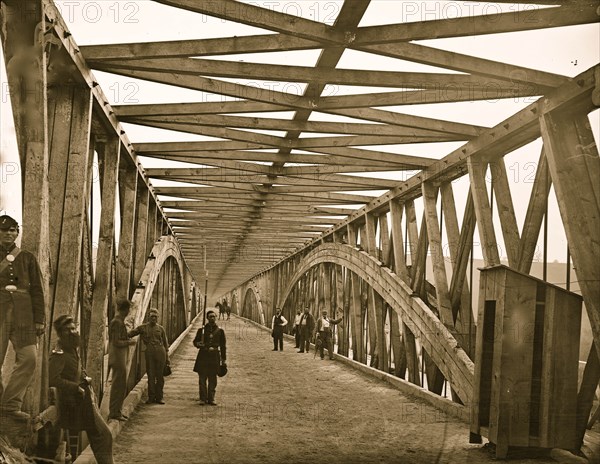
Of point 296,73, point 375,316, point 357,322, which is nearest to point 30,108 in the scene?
point 296,73

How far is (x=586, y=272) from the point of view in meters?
7.18

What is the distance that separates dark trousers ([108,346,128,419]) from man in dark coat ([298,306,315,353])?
13.9 meters

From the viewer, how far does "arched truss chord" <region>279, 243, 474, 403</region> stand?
9.98m

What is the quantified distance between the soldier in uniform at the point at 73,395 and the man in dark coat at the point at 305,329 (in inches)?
671

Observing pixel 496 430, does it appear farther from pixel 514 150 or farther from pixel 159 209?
pixel 159 209

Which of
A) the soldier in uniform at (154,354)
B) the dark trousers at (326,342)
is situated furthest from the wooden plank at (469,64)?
the dark trousers at (326,342)

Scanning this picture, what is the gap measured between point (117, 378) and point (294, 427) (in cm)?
246

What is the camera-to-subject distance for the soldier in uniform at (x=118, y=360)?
8867 mm

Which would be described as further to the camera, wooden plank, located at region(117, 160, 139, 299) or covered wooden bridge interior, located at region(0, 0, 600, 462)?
wooden plank, located at region(117, 160, 139, 299)

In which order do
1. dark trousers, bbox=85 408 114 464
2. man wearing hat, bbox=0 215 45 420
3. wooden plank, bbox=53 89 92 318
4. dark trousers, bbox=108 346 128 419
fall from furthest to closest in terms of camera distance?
dark trousers, bbox=108 346 128 419 < wooden plank, bbox=53 89 92 318 < dark trousers, bbox=85 408 114 464 < man wearing hat, bbox=0 215 45 420

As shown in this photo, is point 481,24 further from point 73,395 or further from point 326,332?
point 326,332

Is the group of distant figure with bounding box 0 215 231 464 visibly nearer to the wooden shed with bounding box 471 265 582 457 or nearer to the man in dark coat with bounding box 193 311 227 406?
the wooden shed with bounding box 471 265 582 457

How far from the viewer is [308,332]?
22.8 metres

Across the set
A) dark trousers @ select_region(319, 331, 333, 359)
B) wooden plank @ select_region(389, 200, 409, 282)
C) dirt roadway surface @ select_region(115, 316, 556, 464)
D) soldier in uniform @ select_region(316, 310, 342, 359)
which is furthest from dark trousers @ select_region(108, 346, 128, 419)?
dark trousers @ select_region(319, 331, 333, 359)
